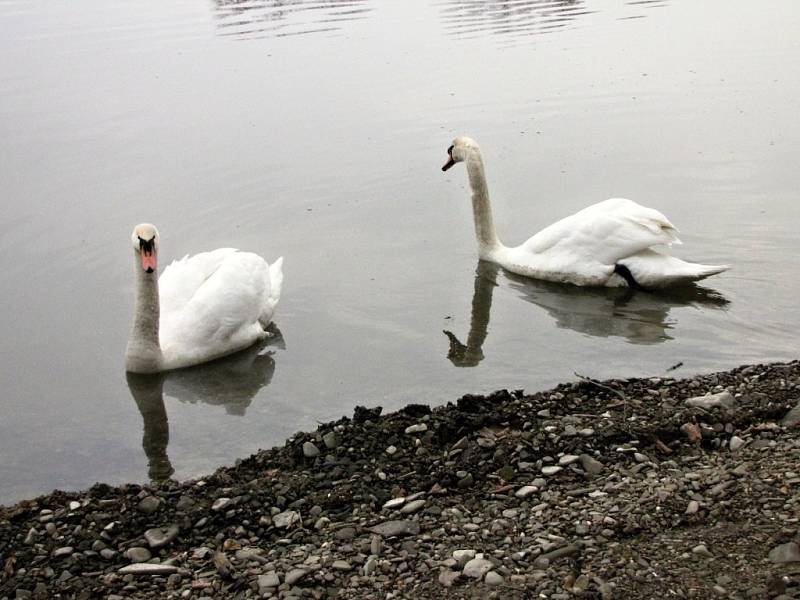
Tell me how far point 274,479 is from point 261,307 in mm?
3356

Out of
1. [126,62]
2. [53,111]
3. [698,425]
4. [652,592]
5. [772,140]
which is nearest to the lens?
[652,592]

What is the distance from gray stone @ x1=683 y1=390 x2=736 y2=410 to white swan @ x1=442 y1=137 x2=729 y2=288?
9.29 feet

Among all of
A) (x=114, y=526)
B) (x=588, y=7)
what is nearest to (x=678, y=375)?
(x=114, y=526)

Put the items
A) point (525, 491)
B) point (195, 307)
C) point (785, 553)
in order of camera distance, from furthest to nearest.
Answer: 1. point (195, 307)
2. point (525, 491)
3. point (785, 553)

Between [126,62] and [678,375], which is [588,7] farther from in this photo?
[678,375]

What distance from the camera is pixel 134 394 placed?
8.53m

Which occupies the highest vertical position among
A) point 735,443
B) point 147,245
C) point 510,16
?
point 510,16

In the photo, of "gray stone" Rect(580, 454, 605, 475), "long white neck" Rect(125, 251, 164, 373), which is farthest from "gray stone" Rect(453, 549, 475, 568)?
"long white neck" Rect(125, 251, 164, 373)

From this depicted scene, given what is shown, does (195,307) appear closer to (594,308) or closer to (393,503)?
(594,308)

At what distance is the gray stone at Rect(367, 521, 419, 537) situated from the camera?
526cm

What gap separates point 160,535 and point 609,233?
5516mm

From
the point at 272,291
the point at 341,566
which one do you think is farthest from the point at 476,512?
the point at 272,291

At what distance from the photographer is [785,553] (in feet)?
14.5

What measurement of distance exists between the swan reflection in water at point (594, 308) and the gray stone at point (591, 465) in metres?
2.66
